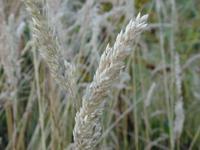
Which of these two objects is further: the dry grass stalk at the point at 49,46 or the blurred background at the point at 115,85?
the blurred background at the point at 115,85

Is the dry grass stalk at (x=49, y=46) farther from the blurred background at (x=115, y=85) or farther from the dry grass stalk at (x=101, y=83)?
the blurred background at (x=115, y=85)

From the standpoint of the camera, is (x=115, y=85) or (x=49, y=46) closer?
(x=49, y=46)

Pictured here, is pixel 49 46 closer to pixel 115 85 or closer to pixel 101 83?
pixel 101 83

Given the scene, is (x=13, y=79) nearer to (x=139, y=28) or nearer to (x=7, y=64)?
(x=7, y=64)

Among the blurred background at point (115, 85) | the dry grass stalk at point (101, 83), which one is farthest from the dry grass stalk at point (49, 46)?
the blurred background at point (115, 85)

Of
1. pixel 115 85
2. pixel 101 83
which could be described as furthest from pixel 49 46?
pixel 115 85

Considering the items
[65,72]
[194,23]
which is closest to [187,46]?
[194,23]
